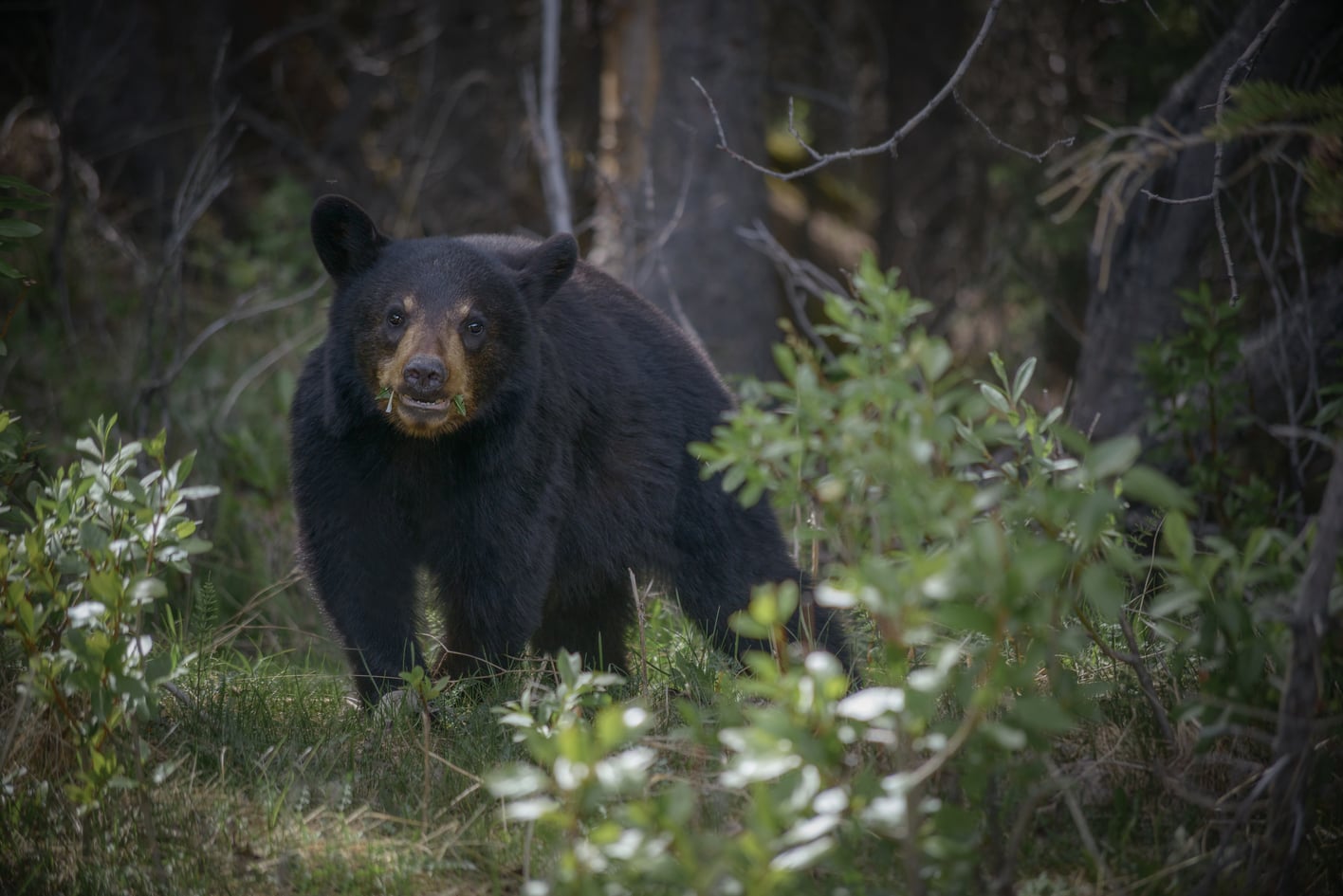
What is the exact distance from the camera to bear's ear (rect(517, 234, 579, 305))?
3.86 meters

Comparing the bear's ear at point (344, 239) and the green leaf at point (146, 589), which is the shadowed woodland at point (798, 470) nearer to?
the green leaf at point (146, 589)

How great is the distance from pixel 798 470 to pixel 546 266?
6.06ft

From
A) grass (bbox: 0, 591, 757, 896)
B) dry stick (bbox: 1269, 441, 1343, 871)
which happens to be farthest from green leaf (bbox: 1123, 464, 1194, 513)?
grass (bbox: 0, 591, 757, 896)

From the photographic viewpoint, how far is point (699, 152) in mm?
7457

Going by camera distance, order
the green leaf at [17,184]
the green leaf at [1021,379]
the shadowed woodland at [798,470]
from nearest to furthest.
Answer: the shadowed woodland at [798,470] → the green leaf at [1021,379] → the green leaf at [17,184]

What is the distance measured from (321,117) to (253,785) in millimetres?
10181

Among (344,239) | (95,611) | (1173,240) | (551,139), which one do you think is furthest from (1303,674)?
(551,139)

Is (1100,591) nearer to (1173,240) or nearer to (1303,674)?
(1303,674)

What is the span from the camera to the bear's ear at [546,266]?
3.86m

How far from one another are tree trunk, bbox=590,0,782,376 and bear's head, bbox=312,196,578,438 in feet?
11.3

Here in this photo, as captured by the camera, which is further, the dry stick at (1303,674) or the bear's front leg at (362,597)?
the bear's front leg at (362,597)

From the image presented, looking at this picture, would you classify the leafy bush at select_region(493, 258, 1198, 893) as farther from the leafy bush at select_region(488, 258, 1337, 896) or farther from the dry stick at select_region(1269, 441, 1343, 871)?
the dry stick at select_region(1269, 441, 1343, 871)

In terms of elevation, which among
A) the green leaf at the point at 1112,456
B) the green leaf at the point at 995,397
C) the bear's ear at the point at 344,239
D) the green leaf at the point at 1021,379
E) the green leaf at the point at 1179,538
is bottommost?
the green leaf at the point at 1179,538

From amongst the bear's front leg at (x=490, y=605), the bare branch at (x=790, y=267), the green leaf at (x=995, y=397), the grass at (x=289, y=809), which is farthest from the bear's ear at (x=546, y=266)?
the bare branch at (x=790, y=267)
